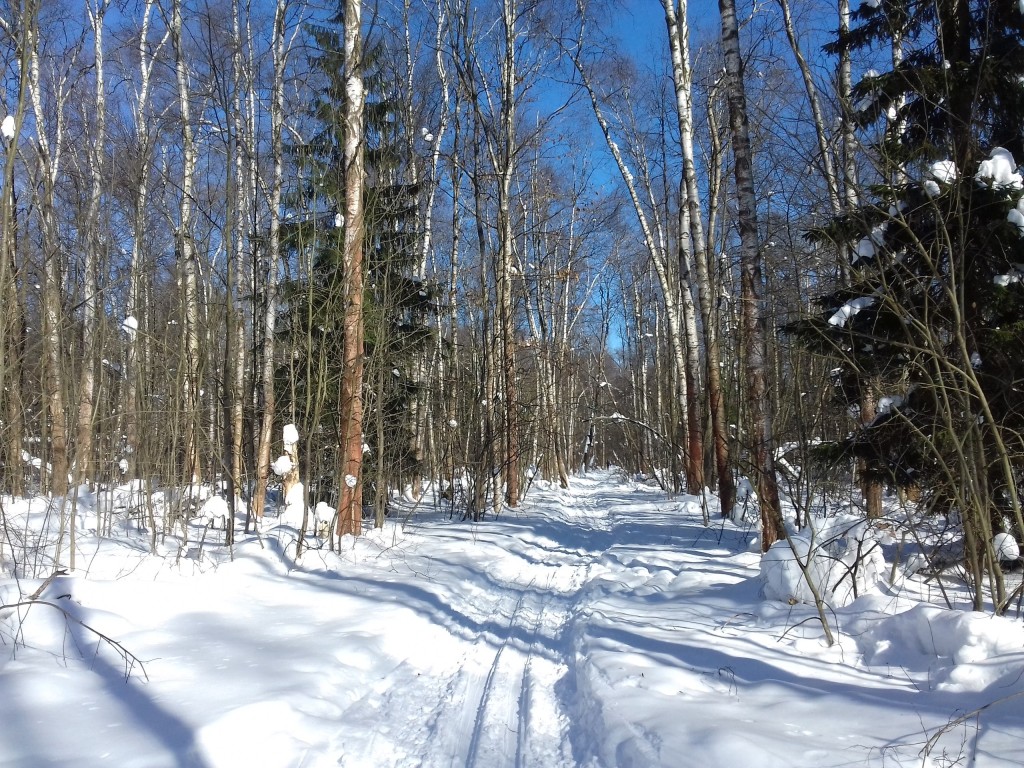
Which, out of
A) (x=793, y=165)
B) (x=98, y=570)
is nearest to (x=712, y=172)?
(x=793, y=165)

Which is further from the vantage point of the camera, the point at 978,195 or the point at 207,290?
the point at 207,290

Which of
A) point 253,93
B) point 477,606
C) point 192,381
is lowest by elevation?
point 477,606

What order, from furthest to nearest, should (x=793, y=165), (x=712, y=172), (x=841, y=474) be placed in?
(x=712, y=172), (x=841, y=474), (x=793, y=165)

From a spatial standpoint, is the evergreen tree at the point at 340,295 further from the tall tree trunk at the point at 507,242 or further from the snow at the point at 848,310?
the snow at the point at 848,310

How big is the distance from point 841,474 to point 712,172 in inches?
379

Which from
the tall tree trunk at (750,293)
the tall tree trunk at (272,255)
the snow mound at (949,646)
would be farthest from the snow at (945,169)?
the tall tree trunk at (272,255)

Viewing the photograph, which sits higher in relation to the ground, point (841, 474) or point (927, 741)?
point (841, 474)

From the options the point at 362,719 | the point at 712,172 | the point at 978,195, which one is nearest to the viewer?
the point at 362,719

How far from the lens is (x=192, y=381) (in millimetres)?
8250

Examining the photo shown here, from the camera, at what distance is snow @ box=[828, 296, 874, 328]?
598 centimetres

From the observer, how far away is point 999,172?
18.0ft

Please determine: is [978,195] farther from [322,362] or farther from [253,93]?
[253,93]

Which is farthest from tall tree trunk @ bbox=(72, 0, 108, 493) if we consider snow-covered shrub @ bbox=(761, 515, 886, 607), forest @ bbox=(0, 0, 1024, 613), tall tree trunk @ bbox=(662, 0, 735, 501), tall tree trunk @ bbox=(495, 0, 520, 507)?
tall tree trunk @ bbox=(662, 0, 735, 501)

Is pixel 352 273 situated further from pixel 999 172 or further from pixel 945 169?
pixel 999 172
